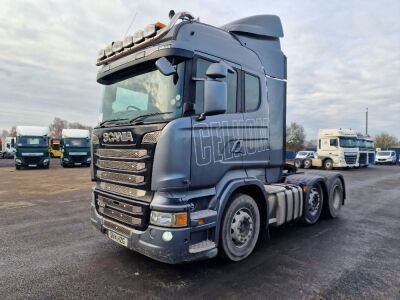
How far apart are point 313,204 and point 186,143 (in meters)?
3.92

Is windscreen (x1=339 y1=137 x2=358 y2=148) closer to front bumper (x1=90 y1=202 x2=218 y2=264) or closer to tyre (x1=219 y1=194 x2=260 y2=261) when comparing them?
tyre (x1=219 y1=194 x2=260 y2=261)

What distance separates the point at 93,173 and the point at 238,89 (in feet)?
Answer: 8.49

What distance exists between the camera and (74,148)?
23.7 m

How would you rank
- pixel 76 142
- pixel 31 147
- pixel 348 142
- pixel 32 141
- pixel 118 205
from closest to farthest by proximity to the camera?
1. pixel 118 205
2. pixel 31 147
3. pixel 32 141
4. pixel 76 142
5. pixel 348 142

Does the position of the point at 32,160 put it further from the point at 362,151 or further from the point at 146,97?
the point at 362,151

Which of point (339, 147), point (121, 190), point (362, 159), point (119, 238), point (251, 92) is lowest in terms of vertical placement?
point (119, 238)

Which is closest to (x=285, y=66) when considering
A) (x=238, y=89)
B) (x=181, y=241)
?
(x=238, y=89)

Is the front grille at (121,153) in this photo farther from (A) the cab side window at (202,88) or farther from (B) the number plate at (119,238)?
(B) the number plate at (119,238)

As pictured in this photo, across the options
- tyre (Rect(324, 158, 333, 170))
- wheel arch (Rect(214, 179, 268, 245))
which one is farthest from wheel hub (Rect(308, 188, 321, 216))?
tyre (Rect(324, 158, 333, 170))

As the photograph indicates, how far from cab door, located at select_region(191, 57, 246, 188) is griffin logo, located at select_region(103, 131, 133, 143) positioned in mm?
853

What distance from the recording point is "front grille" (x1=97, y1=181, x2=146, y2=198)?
11.9 ft

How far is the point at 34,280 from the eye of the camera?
140 inches

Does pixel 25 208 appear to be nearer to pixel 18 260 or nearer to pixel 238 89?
pixel 18 260

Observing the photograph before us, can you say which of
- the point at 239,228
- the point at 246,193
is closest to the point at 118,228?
the point at 239,228
